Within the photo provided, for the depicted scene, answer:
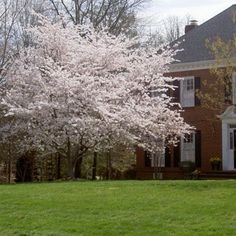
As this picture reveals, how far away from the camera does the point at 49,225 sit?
10.4 meters

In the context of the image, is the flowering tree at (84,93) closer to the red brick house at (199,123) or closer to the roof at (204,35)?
the red brick house at (199,123)

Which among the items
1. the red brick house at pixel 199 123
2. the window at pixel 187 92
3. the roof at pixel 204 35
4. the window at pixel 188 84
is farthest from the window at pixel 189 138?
the roof at pixel 204 35

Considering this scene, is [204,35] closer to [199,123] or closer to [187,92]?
[187,92]

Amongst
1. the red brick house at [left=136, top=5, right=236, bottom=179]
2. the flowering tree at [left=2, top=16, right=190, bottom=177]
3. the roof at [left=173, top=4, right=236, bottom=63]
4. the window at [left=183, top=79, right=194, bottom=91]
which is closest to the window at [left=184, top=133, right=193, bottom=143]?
the red brick house at [left=136, top=5, right=236, bottom=179]

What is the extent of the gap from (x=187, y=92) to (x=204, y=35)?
354 cm

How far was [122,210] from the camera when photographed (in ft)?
37.3

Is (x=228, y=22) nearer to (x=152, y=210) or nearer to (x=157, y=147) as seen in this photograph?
(x=157, y=147)

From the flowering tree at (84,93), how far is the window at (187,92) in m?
3.47

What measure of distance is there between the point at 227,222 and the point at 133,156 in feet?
78.8

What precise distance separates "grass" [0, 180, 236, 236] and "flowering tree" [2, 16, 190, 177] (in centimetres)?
691

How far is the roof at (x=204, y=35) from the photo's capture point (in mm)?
28594

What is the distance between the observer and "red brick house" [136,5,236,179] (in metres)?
27.5

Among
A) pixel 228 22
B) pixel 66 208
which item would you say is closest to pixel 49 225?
pixel 66 208

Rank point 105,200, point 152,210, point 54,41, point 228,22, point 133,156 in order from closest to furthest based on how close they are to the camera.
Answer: point 152,210, point 105,200, point 54,41, point 228,22, point 133,156
